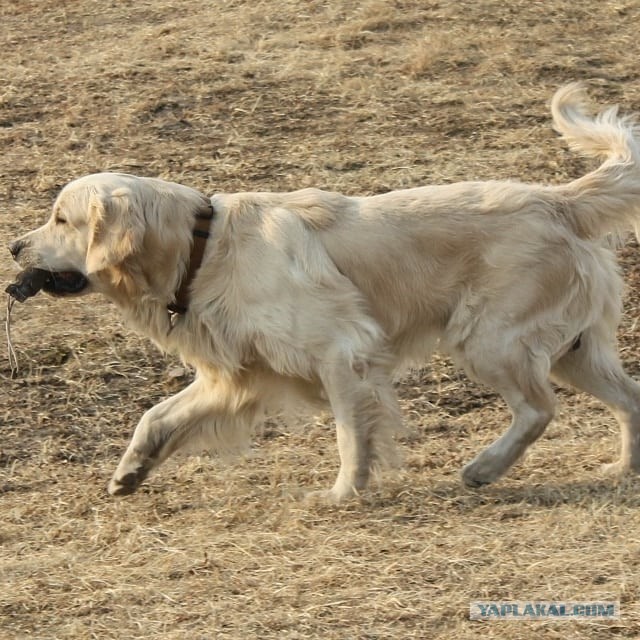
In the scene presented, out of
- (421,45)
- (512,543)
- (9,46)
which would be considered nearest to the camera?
(512,543)

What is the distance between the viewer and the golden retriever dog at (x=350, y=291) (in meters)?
5.86

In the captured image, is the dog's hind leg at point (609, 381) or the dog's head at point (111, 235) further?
the dog's hind leg at point (609, 381)

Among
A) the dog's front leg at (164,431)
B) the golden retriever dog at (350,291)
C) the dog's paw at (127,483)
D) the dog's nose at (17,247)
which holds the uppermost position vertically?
the dog's nose at (17,247)

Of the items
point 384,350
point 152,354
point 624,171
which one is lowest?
point 152,354

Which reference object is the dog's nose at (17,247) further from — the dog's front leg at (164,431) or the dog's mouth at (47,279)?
the dog's front leg at (164,431)

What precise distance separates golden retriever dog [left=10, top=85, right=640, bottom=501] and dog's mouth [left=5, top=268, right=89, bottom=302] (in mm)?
11

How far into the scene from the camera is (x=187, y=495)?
6113 millimetres

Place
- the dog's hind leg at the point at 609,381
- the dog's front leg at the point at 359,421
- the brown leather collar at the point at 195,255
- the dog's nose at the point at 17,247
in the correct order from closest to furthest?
the dog's front leg at the point at 359,421, the brown leather collar at the point at 195,255, the dog's nose at the point at 17,247, the dog's hind leg at the point at 609,381

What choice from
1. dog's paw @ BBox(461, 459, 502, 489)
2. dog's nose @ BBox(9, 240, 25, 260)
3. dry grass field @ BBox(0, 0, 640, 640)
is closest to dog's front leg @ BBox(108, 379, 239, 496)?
dry grass field @ BBox(0, 0, 640, 640)

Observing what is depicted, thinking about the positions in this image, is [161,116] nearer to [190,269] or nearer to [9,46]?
[9,46]

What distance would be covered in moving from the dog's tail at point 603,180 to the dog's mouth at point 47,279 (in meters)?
2.07

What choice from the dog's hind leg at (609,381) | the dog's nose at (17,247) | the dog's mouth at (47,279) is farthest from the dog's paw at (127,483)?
the dog's hind leg at (609,381)

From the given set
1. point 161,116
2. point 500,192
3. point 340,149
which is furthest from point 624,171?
point 161,116

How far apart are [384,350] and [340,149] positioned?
429cm
